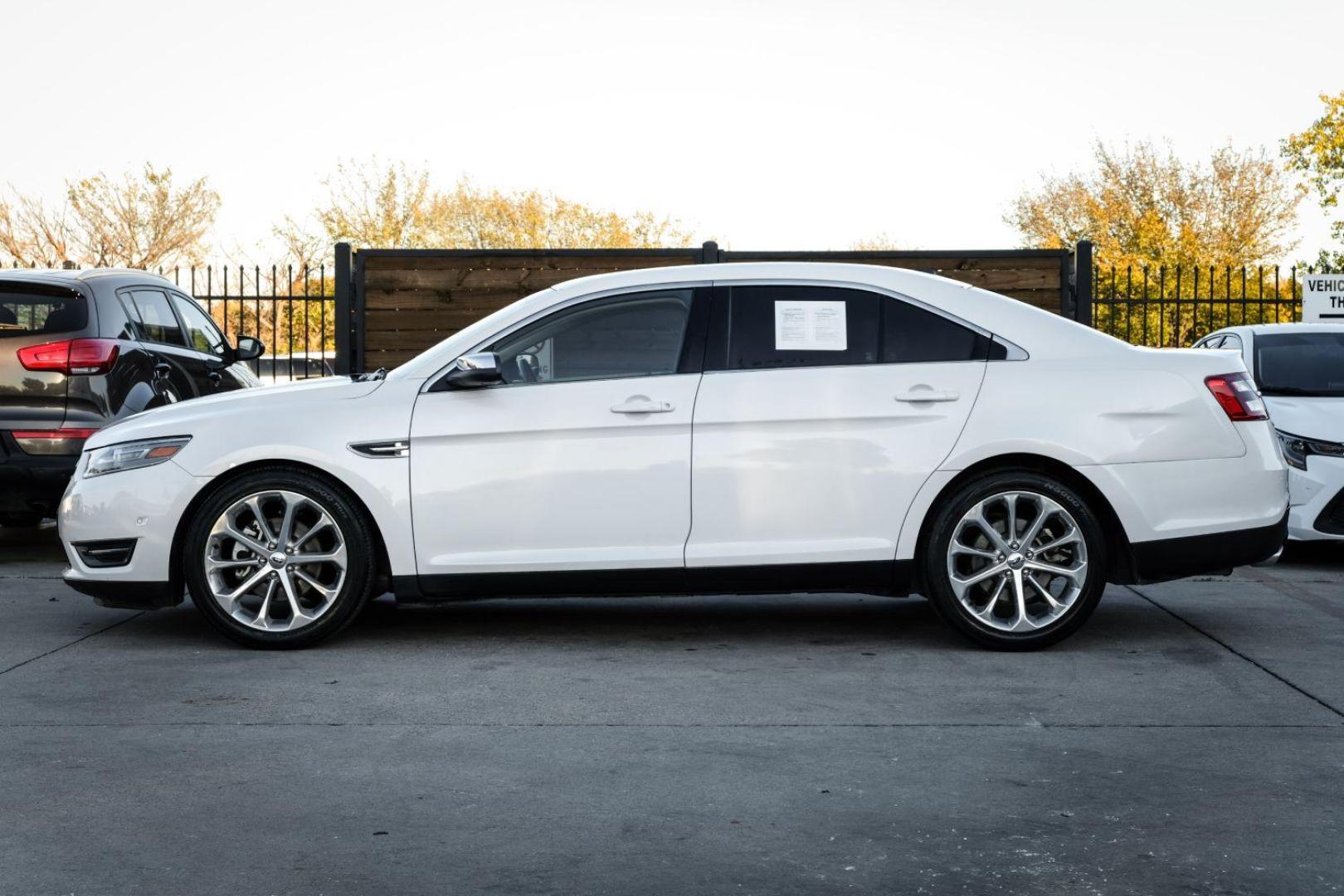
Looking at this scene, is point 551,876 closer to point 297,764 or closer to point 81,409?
point 297,764

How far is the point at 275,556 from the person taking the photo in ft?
21.8

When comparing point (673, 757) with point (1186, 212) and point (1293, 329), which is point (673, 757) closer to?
point (1293, 329)

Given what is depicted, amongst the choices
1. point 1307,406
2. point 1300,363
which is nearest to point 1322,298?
point 1300,363

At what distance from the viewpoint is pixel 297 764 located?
4805 mm

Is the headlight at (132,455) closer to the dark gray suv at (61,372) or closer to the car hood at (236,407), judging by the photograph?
the car hood at (236,407)

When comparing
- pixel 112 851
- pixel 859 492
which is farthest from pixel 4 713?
pixel 859 492

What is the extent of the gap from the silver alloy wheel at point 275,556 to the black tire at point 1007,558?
251 cm

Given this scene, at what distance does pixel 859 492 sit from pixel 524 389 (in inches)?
58.0

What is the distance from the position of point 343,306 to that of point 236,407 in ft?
25.3

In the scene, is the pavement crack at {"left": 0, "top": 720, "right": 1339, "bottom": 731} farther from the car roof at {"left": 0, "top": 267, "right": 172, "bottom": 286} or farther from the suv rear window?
the car roof at {"left": 0, "top": 267, "right": 172, "bottom": 286}

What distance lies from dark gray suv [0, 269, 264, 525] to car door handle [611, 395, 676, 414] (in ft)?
13.5

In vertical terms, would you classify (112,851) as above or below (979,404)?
below

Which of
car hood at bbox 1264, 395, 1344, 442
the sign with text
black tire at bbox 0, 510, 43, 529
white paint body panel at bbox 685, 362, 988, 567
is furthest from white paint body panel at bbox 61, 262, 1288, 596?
the sign with text

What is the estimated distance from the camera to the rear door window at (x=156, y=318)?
32.7 feet
